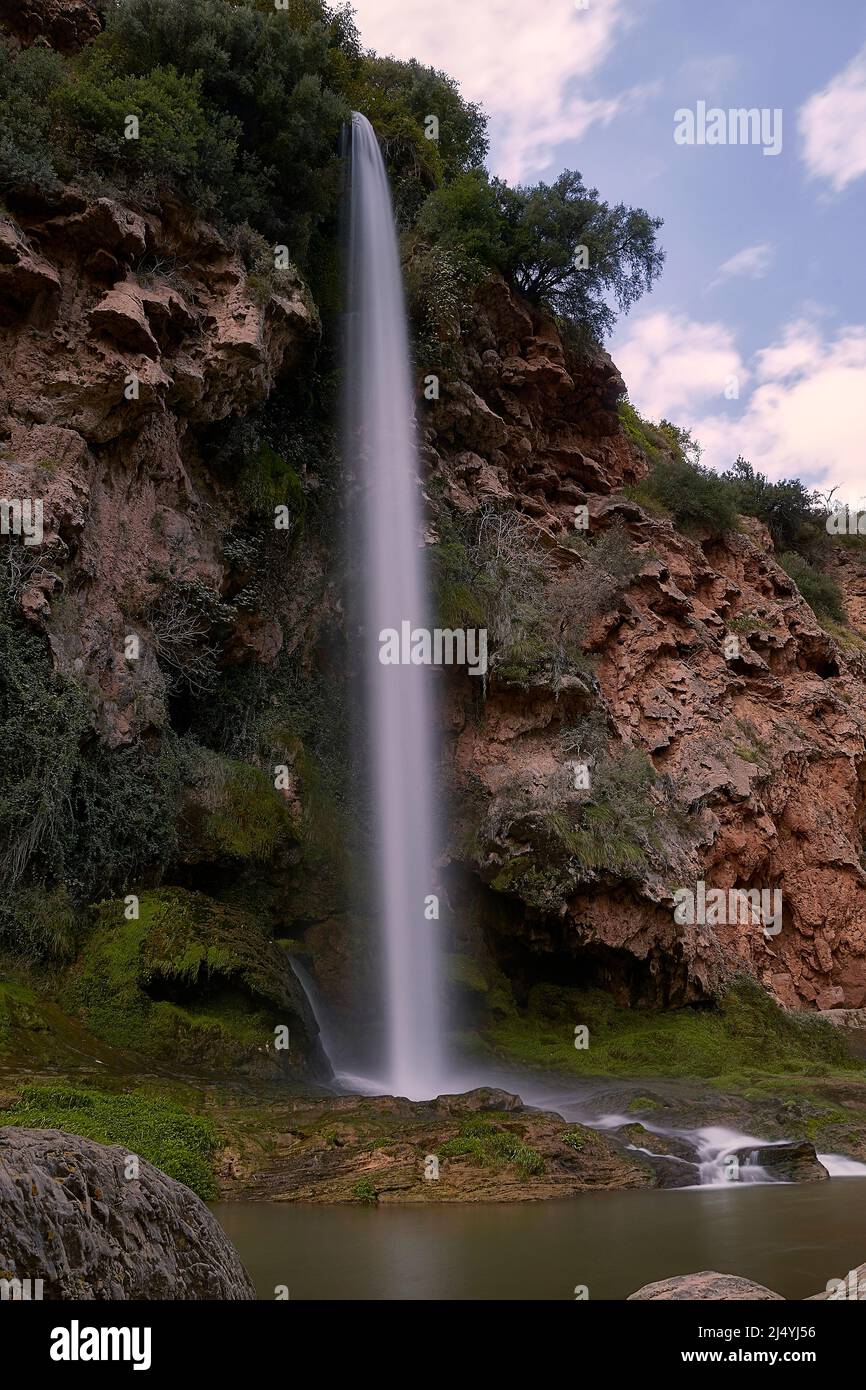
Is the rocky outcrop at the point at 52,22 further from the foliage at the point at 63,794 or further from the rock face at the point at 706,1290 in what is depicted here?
the rock face at the point at 706,1290

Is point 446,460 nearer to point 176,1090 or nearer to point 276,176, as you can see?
point 276,176

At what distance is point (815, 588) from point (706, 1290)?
28.5 metres

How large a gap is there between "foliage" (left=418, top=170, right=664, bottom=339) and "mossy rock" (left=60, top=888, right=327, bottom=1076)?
1760 centimetres

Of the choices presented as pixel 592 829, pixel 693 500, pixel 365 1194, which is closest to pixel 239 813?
pixel 592 829

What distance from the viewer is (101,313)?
48.9 ft

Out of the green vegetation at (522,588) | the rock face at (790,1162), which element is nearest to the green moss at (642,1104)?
the rock face at (790,1162)

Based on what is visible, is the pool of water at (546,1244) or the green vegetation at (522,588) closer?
the pool of water at (546,1244)

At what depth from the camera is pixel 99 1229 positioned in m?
3.12

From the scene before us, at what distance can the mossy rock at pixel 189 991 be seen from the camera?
1165 cm

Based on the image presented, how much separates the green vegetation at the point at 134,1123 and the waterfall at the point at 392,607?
5.51 m

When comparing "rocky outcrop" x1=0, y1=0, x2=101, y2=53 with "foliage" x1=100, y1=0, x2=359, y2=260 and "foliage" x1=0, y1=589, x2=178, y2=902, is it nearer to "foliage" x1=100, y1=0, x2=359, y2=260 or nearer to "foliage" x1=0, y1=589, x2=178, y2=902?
"foliage" x1=100, y1=0, x2=359, y2=260

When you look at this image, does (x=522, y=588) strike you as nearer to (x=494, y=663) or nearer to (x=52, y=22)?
(x=494, y=663)
